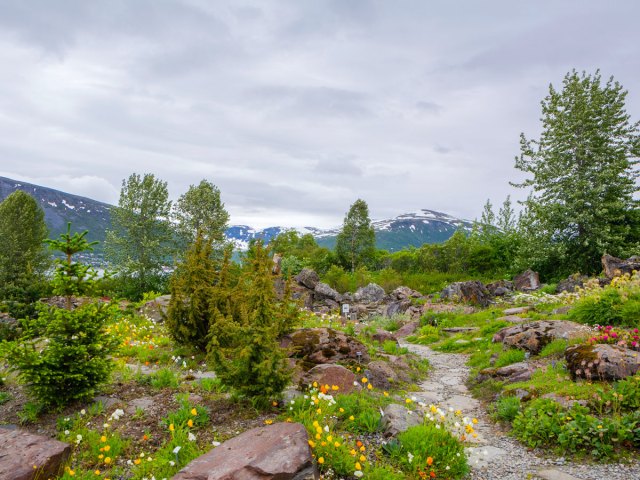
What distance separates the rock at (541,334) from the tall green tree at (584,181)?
54.0ft

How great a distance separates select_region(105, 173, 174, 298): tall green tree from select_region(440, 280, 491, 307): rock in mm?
20321

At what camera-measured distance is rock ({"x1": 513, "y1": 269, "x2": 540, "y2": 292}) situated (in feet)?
82.1

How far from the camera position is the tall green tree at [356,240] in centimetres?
5072

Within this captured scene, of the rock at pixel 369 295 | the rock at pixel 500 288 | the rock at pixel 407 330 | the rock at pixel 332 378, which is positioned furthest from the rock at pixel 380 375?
the rock at pixel 369 295

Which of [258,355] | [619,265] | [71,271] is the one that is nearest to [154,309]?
[71,271]

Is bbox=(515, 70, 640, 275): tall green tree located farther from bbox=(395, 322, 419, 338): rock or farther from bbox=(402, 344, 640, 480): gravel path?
bbox=(402, 344, 640, 480): gravel path

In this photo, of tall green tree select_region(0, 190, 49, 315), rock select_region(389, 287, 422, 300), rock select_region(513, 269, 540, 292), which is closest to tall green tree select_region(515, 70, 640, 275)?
rock select_region(513, 269, 540, 292)

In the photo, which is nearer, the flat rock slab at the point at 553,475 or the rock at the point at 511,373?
the flat rock slab at the point at 553,475

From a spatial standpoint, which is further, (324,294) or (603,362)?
(324,294)

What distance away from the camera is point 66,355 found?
5840 mm

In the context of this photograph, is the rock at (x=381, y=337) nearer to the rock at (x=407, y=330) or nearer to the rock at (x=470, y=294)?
the rock at (x=407, y=330)

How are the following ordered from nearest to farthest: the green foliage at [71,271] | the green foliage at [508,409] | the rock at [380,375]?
the green foliage at [71,271], the green foliage at [508,409], the rock at [380,375]

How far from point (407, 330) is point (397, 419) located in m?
13.1

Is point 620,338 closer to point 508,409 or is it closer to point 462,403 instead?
point 508,409
